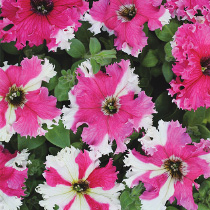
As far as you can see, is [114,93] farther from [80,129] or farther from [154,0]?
[154,0]

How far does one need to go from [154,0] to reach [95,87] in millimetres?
309

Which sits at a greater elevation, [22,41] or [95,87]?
[22,41]

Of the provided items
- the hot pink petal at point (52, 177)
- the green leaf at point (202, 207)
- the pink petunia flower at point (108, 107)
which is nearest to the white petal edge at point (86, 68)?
the pink petunia flower at point (108, 107)

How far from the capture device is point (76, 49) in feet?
3.85

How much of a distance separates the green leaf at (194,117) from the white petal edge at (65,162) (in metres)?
0.37

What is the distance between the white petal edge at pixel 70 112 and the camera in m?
1.08

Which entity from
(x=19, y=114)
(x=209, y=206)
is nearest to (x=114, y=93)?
(x=19, y=114)

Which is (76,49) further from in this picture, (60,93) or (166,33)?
(166,33)

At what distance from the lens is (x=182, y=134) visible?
3.63 ft

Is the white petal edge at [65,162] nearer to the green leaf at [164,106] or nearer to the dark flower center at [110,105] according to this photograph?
the dark flower center at [110,105]

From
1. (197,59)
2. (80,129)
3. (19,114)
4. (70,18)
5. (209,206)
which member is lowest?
(209,206)

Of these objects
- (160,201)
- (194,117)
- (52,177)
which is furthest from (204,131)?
(52,177)

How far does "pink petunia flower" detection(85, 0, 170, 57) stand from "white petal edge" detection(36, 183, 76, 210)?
1.52 ft

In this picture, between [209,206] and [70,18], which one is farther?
[209,206]
